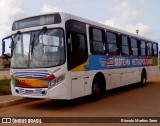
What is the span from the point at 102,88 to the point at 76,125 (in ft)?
16.7

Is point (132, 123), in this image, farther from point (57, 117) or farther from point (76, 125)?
point (57, 117)

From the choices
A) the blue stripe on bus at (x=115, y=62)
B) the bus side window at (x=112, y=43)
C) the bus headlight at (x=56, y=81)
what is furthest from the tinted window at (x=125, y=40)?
the bus headlight at (x=56, y=81)

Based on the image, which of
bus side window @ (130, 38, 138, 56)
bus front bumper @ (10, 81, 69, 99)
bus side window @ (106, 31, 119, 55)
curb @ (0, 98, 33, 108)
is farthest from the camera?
bus side window @ (130, 38, 138, 56)

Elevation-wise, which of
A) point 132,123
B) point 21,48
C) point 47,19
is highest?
point 47,19

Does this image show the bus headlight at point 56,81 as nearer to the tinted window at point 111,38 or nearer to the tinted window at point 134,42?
the tinted window at point 111,38

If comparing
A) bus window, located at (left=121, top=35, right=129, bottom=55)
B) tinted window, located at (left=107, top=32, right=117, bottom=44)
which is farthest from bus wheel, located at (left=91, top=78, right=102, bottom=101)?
bus window, located at (left=121, top=35, right=129, bottom=55)

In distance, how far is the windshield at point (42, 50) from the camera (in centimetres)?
1020

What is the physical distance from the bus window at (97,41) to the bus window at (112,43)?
681mm

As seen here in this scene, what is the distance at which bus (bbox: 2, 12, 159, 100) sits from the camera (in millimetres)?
10159

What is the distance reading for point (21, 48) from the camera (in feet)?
35.6

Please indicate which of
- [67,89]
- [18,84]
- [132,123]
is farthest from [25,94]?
[132,123]

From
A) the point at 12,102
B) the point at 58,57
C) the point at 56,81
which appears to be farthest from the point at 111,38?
the point at 12,102

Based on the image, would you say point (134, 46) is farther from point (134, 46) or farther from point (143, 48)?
point (143, 48)

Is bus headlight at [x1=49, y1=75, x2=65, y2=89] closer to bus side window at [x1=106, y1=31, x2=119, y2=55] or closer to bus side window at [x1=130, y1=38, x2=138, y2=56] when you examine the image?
bus side window at [x1=106, y1=31, x2=119, y2=55]
